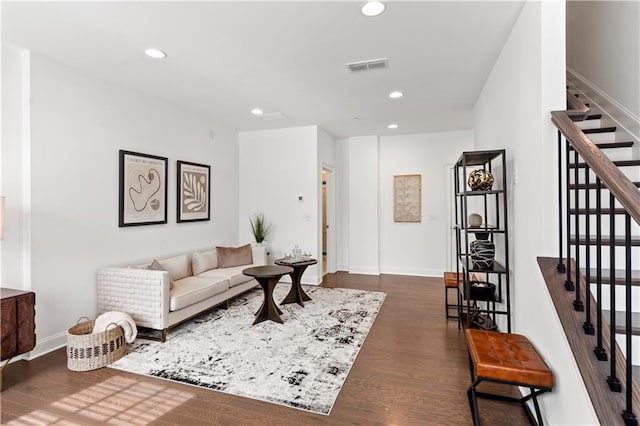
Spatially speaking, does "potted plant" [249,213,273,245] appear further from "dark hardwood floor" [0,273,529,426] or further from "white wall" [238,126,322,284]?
"dark hardwood floor" [0,273,529,426]

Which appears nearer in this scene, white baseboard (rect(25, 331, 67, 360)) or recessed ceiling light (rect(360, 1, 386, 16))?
recessed ceiling light (rect(360, 1, 386, 16))

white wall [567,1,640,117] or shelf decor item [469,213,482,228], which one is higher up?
white wall [567,1,640,117]

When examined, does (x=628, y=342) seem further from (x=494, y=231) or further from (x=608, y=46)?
(x=608, y=46)

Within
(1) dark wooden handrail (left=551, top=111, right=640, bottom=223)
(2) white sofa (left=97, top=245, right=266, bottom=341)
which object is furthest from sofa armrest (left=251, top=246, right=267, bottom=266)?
(1) dark wooden handrail (left=551, top=111, right=640, bottom=223)

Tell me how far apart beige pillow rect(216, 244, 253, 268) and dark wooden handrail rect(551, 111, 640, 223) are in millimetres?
4260

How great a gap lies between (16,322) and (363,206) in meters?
5.29

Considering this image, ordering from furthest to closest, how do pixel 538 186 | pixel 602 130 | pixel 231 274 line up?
pixel 231 274
pixel 602 130
pixel 538 186

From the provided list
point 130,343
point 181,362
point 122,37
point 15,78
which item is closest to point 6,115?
point 15,78

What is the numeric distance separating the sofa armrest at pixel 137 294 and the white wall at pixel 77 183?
158 mm

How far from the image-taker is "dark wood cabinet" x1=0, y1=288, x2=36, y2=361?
7.75 ft

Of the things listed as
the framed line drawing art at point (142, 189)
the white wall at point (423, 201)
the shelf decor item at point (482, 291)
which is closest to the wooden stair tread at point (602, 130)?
the shelf decor item at point (482, 291)

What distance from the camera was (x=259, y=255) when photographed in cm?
520

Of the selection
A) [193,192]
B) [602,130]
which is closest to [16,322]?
[193,192]

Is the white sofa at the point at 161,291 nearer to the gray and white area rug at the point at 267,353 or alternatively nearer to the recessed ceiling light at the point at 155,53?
the gray and white area rug at the point at 267,353
